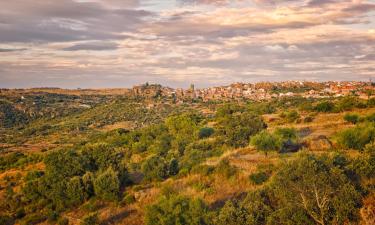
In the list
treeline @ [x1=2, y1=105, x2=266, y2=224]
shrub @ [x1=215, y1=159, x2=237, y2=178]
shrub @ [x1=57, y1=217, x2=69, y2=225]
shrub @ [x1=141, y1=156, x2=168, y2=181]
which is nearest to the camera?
shrub @ [x1=57, y1=217, x2=69, y2=225]

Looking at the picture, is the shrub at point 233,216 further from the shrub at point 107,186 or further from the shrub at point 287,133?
the shrub at point 287,133

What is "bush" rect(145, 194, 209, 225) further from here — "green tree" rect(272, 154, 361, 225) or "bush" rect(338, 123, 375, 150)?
"bush" rect(338, 123, 375, 150)

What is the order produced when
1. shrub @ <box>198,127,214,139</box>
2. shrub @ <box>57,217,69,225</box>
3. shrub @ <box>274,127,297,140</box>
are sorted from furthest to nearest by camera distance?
shrub @ <box>198,127,214,139</box> → shrub @ <box>274,127,297,140</box> → shrub @ <box>57,217,69,225</box>

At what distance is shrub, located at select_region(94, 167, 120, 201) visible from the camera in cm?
1728

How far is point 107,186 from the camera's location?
17734mm

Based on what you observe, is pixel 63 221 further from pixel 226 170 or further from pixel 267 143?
pixel 267 143

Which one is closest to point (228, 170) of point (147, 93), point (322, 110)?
point (322, 110)

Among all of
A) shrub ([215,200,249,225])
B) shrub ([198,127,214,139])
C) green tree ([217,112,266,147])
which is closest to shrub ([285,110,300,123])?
green tree ([217,112,266,147])

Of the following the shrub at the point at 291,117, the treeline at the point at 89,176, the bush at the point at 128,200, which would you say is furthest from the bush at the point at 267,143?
the shrub at the point at 291,117

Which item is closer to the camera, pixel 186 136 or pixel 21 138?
pixel 186 136

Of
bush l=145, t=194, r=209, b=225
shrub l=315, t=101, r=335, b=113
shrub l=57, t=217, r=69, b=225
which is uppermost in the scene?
shrub l=315, t=101, r=335, b=113

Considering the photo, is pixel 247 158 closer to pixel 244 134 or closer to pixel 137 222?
pixel 244 134

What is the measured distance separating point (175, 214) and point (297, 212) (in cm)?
397

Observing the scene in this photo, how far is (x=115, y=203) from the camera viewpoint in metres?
16.7
